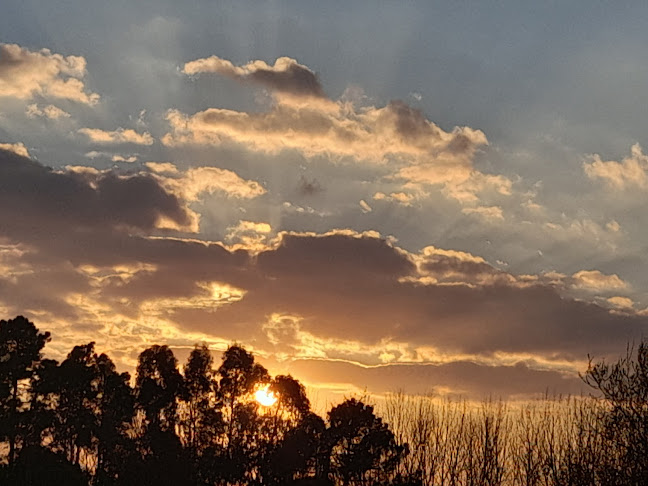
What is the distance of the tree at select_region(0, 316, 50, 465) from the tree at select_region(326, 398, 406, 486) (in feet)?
96.8

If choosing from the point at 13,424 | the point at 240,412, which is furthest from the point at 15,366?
the point at 240,412

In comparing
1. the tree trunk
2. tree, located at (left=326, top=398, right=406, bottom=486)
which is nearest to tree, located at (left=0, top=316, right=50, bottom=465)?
the tree trunk

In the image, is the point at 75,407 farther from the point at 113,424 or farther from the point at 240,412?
the point at 240,412

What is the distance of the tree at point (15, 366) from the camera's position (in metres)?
80.6

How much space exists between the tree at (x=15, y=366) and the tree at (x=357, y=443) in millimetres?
29516

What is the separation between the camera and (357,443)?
79188mm

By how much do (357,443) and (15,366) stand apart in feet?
110

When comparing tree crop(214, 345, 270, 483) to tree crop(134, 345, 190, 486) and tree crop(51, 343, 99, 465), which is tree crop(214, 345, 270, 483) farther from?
tree crop(51, 343, 99, 465)

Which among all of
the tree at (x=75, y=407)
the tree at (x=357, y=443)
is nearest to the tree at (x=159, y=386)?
the tree at (x=75, y=407)

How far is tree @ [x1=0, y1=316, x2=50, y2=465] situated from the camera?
80.6 meters

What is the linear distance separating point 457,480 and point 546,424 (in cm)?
563

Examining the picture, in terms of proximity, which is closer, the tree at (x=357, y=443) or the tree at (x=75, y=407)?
the tree at (x=357, y=443)

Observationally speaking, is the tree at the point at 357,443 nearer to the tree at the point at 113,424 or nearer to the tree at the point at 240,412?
the tree at the point at 240,412

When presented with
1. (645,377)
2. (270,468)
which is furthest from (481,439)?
(270,468)
